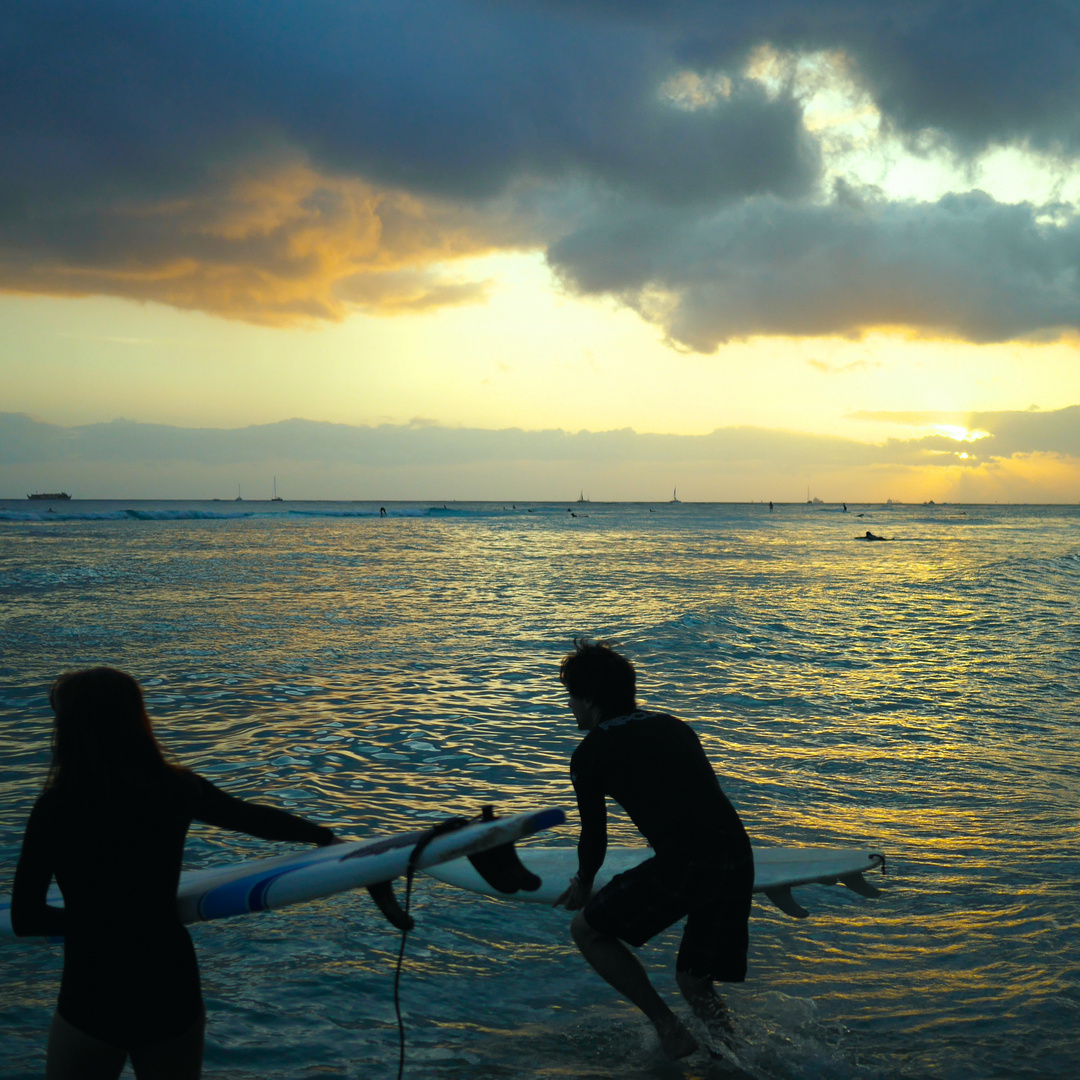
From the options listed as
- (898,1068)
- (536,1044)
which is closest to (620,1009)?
(536,1044)

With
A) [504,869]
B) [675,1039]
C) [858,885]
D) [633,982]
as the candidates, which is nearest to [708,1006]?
[675,1039]

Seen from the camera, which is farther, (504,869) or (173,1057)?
(504,869)

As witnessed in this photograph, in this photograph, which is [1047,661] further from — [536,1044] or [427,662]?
[536,1044]

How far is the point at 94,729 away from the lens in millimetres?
2598

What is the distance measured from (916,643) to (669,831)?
49.3ft

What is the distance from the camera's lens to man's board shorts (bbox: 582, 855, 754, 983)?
11.8 ft

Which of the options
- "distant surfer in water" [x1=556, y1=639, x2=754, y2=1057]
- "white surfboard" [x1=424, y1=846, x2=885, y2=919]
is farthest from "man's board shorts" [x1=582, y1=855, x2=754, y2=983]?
"white surfboard" [x1=424, y1=846, x2=885, y2=919]

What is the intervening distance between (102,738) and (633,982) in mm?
2428

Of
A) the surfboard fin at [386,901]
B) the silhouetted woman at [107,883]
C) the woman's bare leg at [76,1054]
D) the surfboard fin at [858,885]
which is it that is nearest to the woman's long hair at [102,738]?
the silhouetted woman at [107,883]

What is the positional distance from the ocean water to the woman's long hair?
2.08m

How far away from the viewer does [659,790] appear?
11.8 feet

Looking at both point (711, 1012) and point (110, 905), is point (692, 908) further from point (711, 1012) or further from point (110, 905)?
point (110, 905)

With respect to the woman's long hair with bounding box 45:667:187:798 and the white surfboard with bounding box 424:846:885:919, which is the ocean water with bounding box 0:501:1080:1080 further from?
the woman's long hair with bounding box 45:667:187:798

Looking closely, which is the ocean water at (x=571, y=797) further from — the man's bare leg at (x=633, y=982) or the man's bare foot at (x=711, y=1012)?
the man's bare leg at (x=633, y=982)
